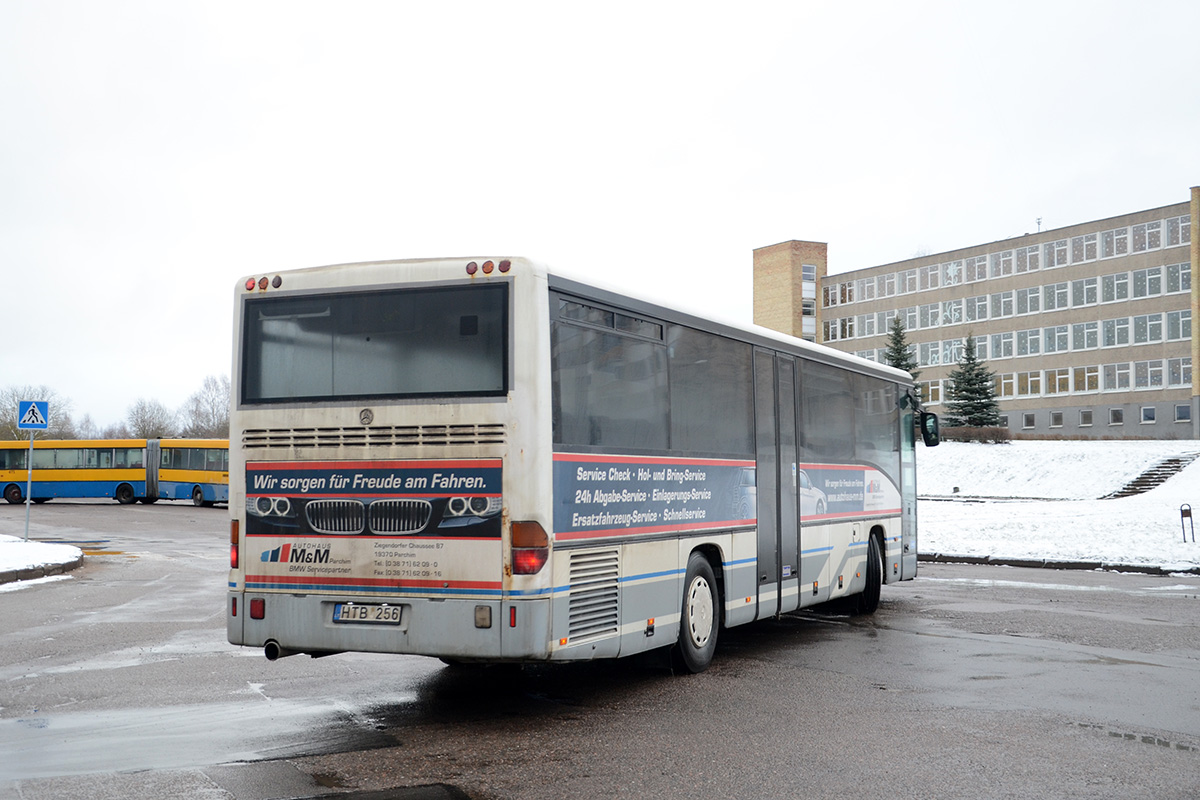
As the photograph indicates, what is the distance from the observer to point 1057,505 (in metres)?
37.1

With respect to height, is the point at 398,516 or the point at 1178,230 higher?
the point at 1178,230

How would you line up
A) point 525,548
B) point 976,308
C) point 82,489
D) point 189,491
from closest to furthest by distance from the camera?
point 525,548 → point 189,491 → point 82,489 → point 976,308

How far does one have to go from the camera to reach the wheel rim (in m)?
9.45

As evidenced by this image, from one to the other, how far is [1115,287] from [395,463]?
2939 inches

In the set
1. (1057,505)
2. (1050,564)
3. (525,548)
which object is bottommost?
(1050,564)

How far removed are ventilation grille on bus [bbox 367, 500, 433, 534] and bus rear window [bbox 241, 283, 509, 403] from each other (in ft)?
2.46

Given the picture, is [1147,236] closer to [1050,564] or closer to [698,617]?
[1050,564]

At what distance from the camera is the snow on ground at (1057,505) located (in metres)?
23.2

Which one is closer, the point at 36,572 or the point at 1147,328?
the point at 36,572

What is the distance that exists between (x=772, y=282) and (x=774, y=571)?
91401 millimetres

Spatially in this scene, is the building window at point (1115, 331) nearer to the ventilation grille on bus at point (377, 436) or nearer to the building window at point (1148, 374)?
the building window at point (1148, 374)

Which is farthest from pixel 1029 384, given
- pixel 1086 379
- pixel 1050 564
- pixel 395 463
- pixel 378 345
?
pixel 395 463

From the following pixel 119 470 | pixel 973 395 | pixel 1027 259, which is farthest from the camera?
pixel 1027 259

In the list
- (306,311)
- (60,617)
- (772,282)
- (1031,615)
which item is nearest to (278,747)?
(306,311)
